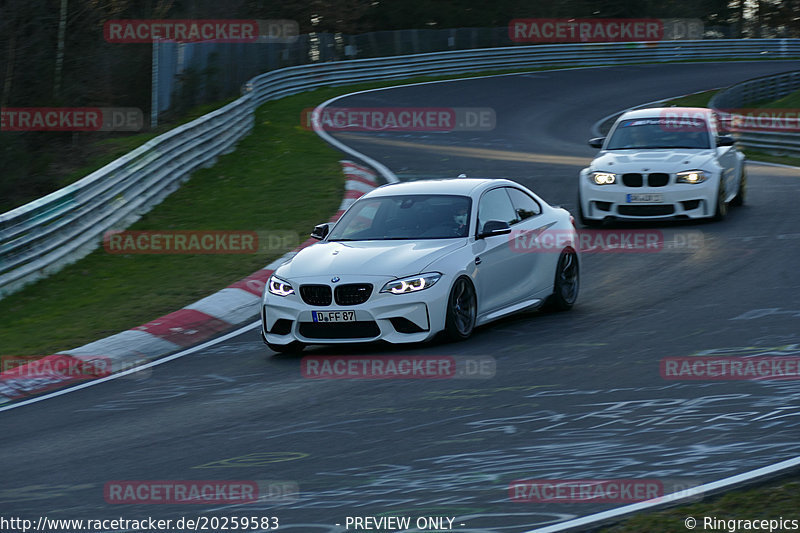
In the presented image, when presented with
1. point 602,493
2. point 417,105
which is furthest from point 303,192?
point 417,105

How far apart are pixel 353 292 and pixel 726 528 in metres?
5.26

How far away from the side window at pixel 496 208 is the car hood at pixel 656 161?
5.32 m

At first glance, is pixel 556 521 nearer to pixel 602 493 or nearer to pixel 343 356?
pixel 602 493

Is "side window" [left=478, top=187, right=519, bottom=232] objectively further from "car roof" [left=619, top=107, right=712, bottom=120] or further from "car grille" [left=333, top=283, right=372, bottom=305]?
"car roof" [left=619, top=107, right=712, bottom=120]

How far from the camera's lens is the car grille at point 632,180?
16.3 meters

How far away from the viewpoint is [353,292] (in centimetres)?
980

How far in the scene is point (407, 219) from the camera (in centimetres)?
1088

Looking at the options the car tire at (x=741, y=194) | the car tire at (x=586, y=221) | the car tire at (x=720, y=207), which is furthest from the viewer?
the car tire at (x=741, y=194)

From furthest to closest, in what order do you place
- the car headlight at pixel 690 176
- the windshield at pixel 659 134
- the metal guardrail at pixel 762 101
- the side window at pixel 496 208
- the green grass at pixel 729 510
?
the metal guardrail at pixel 762 101, the windshield at pixel 659 134, the car headlight at pixel 690 176, the side window at pixel 496 208, the green grass at pixel 729 510

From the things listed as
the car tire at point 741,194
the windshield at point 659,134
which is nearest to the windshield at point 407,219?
the windshield at point 659,134

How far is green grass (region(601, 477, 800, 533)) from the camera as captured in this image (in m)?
5.02

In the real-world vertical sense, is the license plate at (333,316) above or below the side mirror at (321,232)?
below

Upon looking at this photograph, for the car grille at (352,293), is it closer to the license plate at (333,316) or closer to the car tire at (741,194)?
the license plate at (333,316)

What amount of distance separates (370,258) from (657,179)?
7.31 metres
